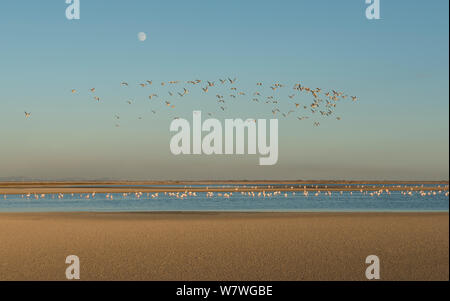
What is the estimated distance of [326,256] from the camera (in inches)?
703

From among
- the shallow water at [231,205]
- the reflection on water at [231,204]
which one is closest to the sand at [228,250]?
the shallow water at [231,205]

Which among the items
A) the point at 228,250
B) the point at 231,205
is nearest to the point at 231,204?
the point at 231,205

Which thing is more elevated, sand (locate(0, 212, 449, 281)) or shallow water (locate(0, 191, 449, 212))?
sand (locate(0, 212, 449, 281))

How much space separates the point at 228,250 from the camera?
19.4 meters

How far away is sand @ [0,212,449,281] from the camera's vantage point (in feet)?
49.5

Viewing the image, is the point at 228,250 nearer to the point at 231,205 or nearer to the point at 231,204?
the point at 231,205

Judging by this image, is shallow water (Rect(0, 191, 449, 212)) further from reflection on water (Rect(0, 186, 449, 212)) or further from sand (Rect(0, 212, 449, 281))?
sand (Rect(0, 212, 449, 281))

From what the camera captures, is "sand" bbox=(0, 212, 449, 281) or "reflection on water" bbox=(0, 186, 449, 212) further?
"reflection on water" bbox=(0, 186, 449, 212)

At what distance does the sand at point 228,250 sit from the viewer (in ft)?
49.5

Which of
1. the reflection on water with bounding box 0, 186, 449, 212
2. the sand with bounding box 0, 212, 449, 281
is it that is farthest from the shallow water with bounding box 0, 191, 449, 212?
the sand with bounding box 0, 212, 449, 281

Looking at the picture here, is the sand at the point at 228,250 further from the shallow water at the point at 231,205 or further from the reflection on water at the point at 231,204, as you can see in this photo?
the reflection on water at the point at 231,204
